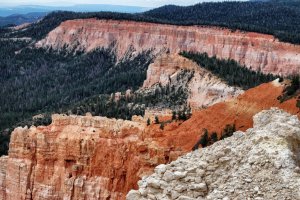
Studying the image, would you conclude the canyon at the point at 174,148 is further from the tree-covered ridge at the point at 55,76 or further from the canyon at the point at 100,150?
the tree-covered ridge at the point at 55,76

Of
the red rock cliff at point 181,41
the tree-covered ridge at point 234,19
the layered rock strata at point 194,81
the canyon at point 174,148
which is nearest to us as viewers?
the canyon at point 174,148

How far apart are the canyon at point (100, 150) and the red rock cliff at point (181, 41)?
6469 centimetres

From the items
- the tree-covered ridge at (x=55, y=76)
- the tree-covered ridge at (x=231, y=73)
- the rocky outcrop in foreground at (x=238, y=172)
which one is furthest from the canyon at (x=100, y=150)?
the tree-covered ridge at (x=55, y=76)

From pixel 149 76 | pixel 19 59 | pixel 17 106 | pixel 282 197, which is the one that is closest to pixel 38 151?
pixel 282 197

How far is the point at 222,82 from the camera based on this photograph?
70.8 metres

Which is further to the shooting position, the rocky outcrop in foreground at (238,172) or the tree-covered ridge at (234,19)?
the tree-covered ridge at (234,19)

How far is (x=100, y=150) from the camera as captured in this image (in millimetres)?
43000

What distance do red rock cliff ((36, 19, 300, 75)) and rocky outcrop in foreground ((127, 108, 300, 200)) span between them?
86559 mm

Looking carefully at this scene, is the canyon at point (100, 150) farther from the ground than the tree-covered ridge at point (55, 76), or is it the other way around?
the canyon at point (100, 150)

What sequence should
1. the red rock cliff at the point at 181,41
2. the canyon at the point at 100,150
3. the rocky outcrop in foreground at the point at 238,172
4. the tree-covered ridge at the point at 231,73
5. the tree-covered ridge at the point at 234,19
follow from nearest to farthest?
the rocky outcrop in foreground at the point at 238,172
the canyon at the point at 100,150
the tree-covered ridge at the point at 231,73
the red rock cliff at the point at 181,41
the tree-covered ridge at the point at 234,19

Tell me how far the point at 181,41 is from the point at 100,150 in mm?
97817

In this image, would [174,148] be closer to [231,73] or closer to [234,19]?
[231,73]

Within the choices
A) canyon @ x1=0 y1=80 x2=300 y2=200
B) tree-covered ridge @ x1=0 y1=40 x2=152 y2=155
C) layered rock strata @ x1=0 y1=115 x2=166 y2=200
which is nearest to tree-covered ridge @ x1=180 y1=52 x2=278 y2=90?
canyon @ x1=0 y1=80 x2=300 y2=200

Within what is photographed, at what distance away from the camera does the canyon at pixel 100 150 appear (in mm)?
40156
